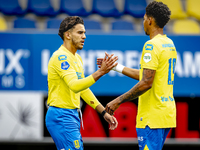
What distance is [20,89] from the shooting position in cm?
584

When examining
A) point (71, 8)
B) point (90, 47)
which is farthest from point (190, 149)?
point (71, 8)

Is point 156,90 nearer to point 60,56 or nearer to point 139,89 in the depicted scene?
point 139,89

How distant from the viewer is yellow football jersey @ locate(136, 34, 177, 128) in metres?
3.19

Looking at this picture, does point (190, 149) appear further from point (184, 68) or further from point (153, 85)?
point (153, 85)

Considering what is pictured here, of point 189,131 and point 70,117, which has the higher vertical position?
point 70,117

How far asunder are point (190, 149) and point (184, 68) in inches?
58.3

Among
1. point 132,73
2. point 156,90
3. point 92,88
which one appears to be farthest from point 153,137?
point 92,88

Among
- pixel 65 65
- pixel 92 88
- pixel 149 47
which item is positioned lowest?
pixel 92 88

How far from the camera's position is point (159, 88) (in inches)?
127

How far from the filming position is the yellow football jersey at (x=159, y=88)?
3186mm

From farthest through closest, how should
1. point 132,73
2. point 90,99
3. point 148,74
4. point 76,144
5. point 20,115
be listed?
1. point 20,115
2. point 132,73
3. point 90,99
4. point 76,144
5. point 148,74

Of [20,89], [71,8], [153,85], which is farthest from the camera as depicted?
[71,8]

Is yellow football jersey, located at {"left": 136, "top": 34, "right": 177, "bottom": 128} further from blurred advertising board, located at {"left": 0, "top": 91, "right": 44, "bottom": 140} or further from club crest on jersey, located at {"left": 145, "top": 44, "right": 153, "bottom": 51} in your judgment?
blurred advertising board, located at {"left": 0, "top": 91, "right": 44, "bottom": 140}

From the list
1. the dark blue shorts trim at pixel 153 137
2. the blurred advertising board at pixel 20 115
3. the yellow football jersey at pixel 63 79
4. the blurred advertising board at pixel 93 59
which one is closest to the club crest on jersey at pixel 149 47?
the yellow football jersey at pixel 63 79
